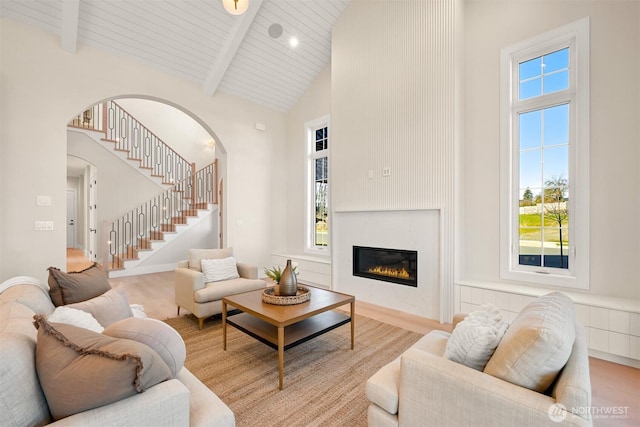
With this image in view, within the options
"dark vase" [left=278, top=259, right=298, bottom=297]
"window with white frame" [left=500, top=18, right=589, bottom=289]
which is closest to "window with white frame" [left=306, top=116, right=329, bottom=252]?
"dark vase" [left=278, top=259, right=298, bottom=297]

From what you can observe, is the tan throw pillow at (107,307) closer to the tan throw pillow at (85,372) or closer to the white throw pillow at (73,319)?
the white throw pillow at (73,319)

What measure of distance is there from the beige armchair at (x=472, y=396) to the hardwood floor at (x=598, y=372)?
3.09 ft

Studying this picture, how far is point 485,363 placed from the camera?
1.38 metres

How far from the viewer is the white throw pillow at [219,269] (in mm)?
3611

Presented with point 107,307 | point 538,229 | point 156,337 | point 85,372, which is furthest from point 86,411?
point 538,229

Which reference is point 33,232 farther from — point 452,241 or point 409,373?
point 452,241

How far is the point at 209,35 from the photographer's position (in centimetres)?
429

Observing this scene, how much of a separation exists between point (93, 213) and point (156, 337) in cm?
744

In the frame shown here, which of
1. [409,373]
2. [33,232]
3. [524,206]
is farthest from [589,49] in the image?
[33,232]

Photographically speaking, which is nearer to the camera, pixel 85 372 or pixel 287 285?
pixel 85 372

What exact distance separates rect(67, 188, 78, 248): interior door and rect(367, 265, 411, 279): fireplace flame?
33.4 ft

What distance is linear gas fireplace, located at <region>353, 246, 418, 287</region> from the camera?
386 cm

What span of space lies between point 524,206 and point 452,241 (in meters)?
0.88

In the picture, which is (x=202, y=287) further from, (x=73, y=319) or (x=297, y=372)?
(x=73, y=319)
